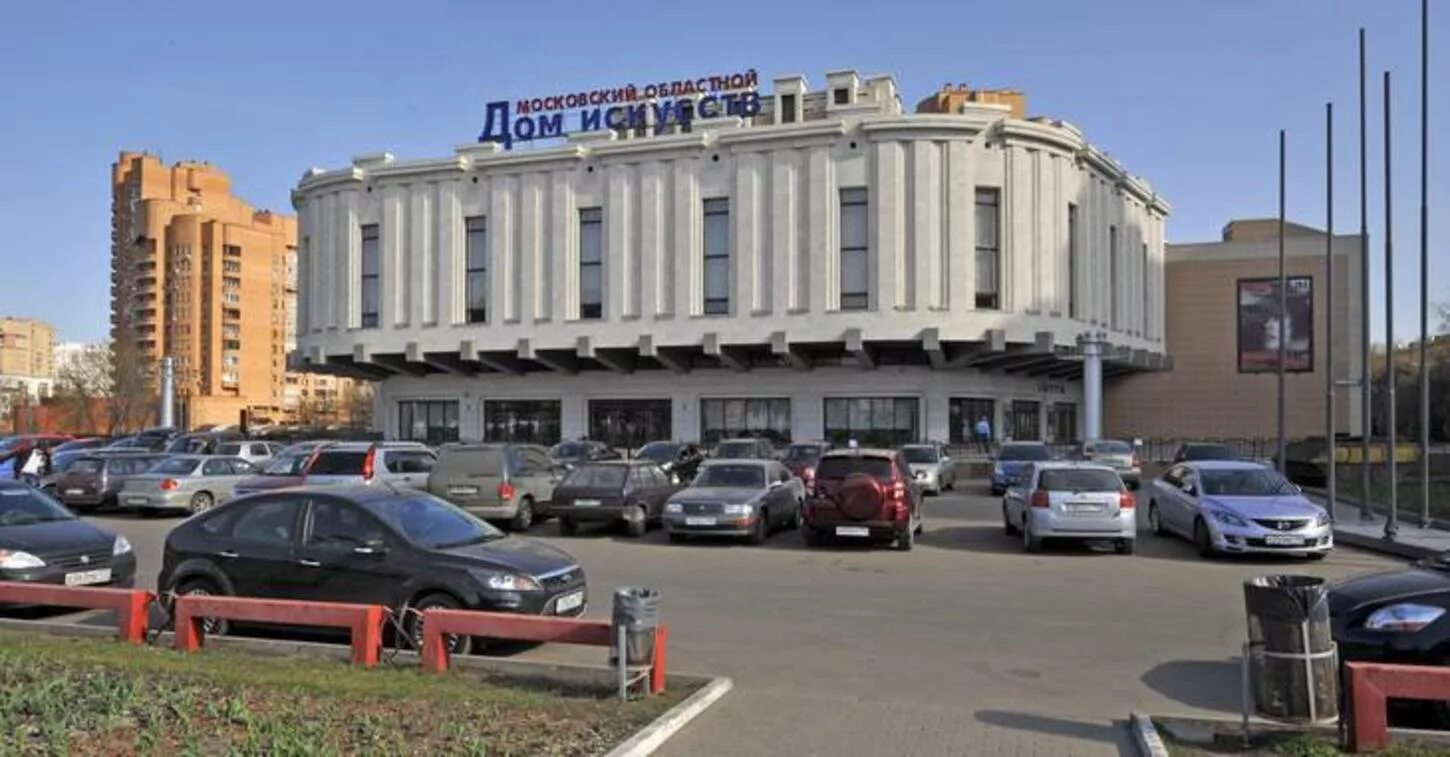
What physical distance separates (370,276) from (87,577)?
4826 centimetres

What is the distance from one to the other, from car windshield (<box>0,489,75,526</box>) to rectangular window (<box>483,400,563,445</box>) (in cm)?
4267

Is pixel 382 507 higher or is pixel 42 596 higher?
pixel 382 507

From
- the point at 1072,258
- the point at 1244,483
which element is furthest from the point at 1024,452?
the point at 1072,258

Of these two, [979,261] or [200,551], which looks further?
[979,261]

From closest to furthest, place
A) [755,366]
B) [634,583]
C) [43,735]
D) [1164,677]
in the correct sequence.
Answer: [43,735], [1164,677], [634,583], [755,366]

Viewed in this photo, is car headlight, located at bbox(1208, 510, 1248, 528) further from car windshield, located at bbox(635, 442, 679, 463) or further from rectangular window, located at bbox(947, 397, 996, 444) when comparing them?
rectangular window, located at bbox(947, 397, 996, 444)

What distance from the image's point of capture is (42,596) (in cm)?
995

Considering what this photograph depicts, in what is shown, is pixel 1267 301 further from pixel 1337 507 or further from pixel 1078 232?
pixel 1337 507

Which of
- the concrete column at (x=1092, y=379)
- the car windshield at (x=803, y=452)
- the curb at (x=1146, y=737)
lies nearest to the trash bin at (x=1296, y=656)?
the curb at (x=1146, y=737)

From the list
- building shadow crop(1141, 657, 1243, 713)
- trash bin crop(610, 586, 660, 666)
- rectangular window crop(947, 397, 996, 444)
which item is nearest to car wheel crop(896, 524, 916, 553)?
building shadow crop(1141, 657, 1243, 713)

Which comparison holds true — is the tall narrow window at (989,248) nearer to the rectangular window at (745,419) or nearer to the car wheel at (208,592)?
the rectangular window at (745,419)

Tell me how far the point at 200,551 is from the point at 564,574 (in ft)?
11.3

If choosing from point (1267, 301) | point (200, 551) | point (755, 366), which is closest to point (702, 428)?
point (755, 366)

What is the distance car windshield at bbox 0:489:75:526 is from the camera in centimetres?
1228
